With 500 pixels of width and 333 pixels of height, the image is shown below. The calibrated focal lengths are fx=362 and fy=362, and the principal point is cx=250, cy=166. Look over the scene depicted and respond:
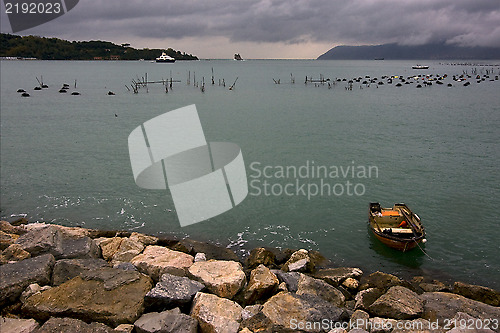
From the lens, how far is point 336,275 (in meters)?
12.7

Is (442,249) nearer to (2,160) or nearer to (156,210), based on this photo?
(156,210)

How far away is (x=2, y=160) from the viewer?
26.5 metres

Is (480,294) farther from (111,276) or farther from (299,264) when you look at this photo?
(111,276)

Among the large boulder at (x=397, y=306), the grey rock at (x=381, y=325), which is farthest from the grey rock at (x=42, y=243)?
the large boulder at (x=397, y=306)

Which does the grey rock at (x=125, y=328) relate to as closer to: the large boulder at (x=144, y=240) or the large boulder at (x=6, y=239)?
the large boulder at (x=144, y=240)

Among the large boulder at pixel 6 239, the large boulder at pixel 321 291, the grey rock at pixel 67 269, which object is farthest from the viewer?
the large boulder at pixel 6 239

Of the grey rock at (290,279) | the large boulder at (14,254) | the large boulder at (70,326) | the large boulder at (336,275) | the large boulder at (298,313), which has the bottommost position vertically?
the large boulder at (336,275)

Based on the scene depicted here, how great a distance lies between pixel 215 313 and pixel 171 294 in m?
1.32

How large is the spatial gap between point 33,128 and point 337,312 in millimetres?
38691

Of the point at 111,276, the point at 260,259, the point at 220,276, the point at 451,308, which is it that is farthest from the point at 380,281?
the point at 111,276

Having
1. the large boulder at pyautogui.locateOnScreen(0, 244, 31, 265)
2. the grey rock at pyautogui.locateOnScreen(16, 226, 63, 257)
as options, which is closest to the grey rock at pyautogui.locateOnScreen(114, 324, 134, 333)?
the grey rock at pyautogui.locateOnScreen(16, 226, 63, 257)

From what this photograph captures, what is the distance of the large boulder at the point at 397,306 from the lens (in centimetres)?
941

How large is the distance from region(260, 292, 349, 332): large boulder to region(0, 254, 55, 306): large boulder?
6024mm

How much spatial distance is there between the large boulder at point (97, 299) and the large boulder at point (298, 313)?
3175 millimetres
